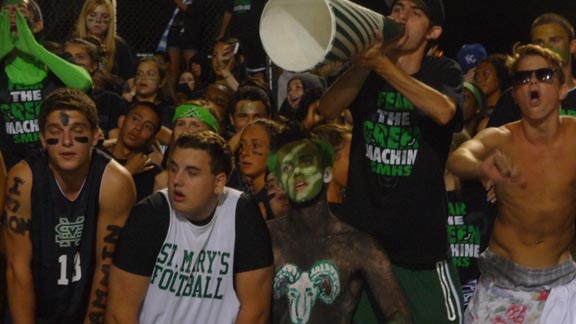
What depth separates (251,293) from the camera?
5.54 metres

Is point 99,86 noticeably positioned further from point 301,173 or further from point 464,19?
point 464,19

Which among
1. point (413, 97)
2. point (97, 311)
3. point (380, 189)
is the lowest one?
point (97, 311)

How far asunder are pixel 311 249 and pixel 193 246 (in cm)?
57

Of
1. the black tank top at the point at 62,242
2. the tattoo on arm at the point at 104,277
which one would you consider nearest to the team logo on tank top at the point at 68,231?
the black tank top at the point at 62,242

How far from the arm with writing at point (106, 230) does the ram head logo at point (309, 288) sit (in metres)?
0.82

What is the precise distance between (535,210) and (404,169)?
76 centimetres

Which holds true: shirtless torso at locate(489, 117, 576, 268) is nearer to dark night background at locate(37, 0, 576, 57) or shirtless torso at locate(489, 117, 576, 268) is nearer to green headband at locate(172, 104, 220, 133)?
green headband at locate(172, 104, 220, 133)

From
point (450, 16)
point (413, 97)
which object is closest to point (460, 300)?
point (413, 97)

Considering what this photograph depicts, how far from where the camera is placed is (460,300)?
5902 mm

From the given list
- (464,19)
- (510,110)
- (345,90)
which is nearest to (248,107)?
(510,110)

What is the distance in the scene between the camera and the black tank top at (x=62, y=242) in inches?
225

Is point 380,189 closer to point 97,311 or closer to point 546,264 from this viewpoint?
point 546,264

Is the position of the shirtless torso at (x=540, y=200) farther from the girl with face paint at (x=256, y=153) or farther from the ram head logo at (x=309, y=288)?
the girl with face paint at (x=256, y=153)

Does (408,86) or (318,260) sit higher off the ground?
(408,86)
